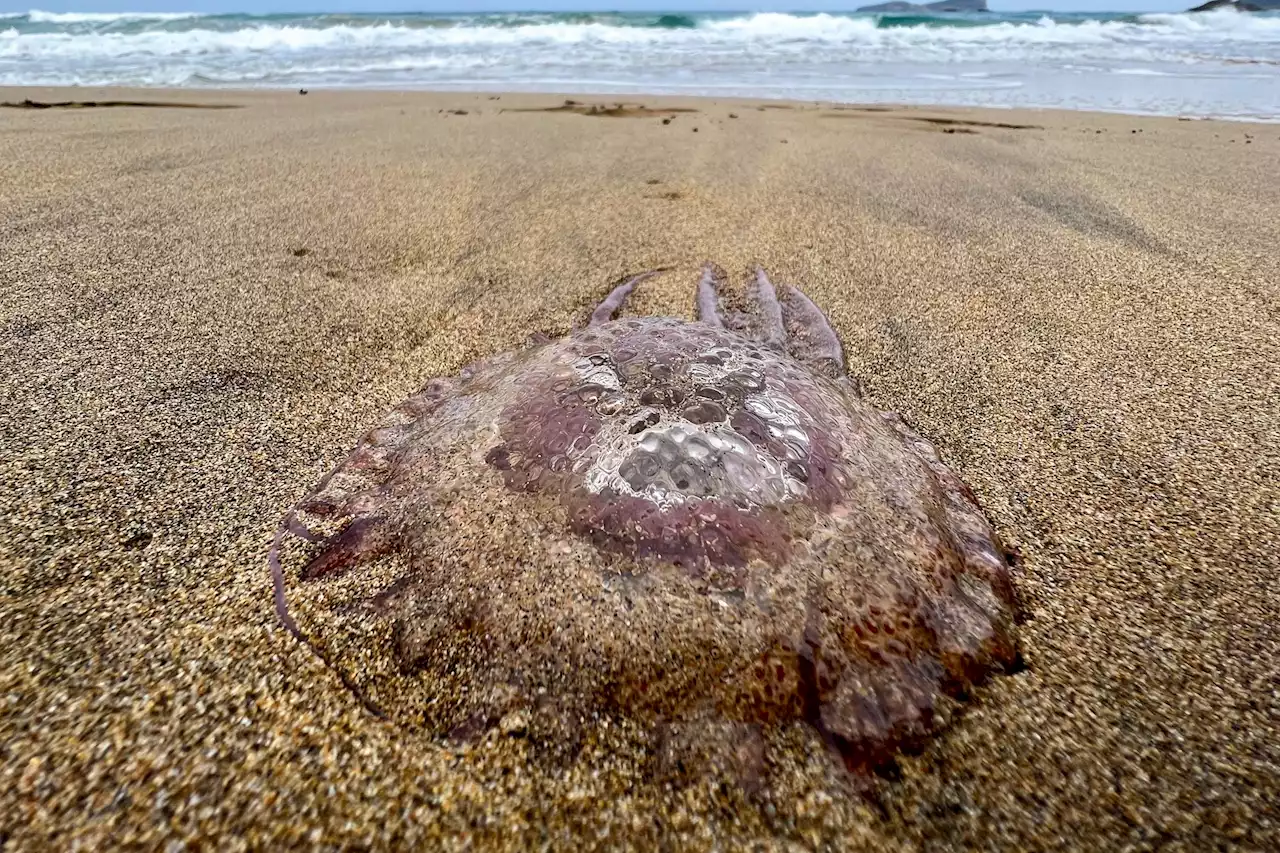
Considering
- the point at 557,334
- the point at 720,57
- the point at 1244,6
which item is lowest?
the point at 557,334

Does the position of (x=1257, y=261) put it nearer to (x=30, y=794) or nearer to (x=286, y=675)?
(x=286, y=675)

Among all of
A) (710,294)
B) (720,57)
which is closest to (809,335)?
(710,294)

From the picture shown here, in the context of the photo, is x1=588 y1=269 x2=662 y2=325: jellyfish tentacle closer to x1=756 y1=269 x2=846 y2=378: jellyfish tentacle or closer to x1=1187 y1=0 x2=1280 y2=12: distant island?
x1=756 y1=269 x2=846 y2=378: jellyfish tentacle

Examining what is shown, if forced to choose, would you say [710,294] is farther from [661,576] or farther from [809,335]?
[661,576]

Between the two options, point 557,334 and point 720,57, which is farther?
point 720,57

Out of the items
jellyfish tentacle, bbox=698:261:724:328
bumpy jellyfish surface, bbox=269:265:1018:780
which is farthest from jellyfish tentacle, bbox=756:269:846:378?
bumpy jellyfish surface, bbox=269:265:1018:780

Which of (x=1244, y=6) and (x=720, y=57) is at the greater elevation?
(x=1244, y=6)

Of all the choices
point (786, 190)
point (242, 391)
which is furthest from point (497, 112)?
point (242, 391)
